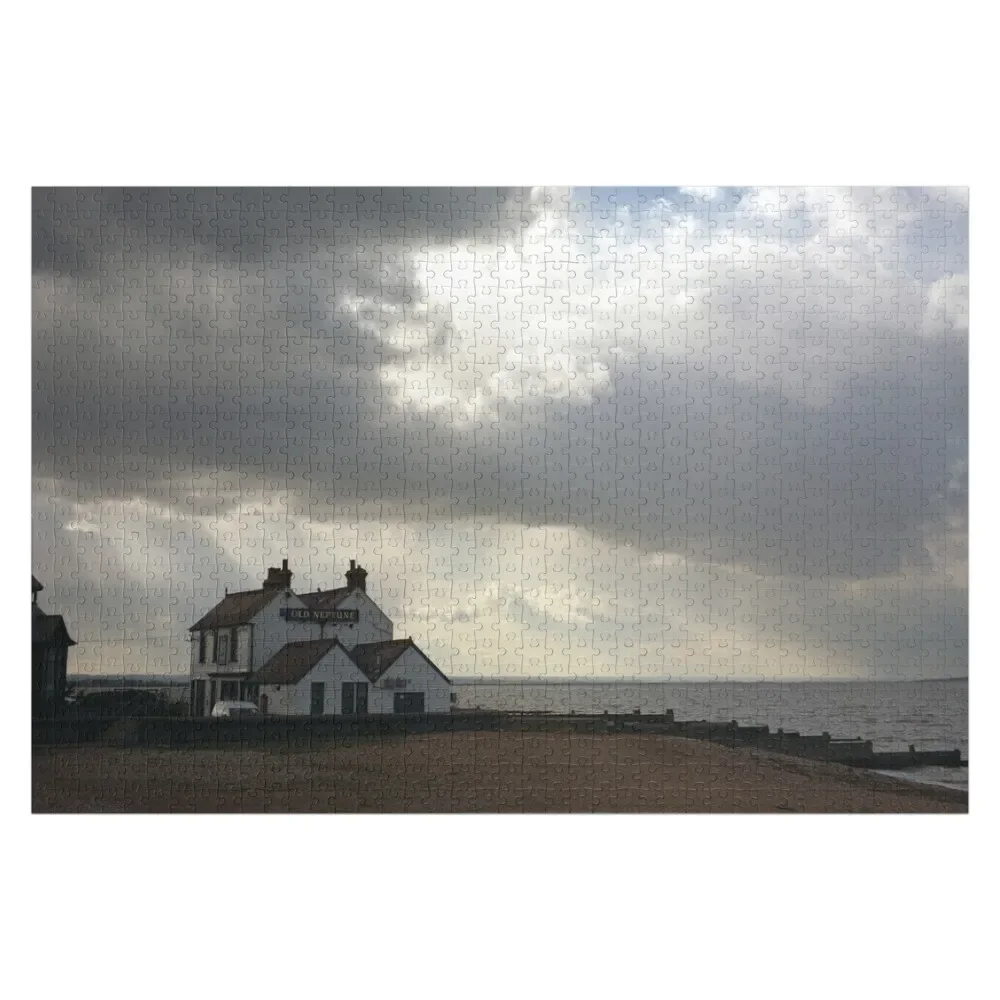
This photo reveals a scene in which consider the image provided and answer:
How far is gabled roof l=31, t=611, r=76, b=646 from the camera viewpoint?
10078mm

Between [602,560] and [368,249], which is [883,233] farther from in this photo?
[368,249]

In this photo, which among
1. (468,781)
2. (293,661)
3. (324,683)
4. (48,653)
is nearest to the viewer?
(468,781)

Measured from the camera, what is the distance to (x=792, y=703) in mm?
10086

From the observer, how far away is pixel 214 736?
10102mm

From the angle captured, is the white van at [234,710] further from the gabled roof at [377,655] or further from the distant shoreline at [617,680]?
the gabled roof at [377,655]

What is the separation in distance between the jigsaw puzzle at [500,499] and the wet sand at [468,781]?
0.03 meters

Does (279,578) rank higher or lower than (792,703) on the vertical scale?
higher

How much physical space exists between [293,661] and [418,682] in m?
1.18

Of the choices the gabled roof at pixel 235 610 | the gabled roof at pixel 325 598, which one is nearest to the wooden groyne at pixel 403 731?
the gabled roof at pixel 235 610

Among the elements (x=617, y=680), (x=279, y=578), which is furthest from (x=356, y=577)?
(x=617, y=680)

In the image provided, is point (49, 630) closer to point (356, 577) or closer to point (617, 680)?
point (356, 577)

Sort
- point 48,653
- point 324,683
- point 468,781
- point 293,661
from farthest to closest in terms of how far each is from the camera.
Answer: point 293,661
point 324,683
point 48,653
point 468,781

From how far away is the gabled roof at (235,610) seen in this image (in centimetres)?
1005
